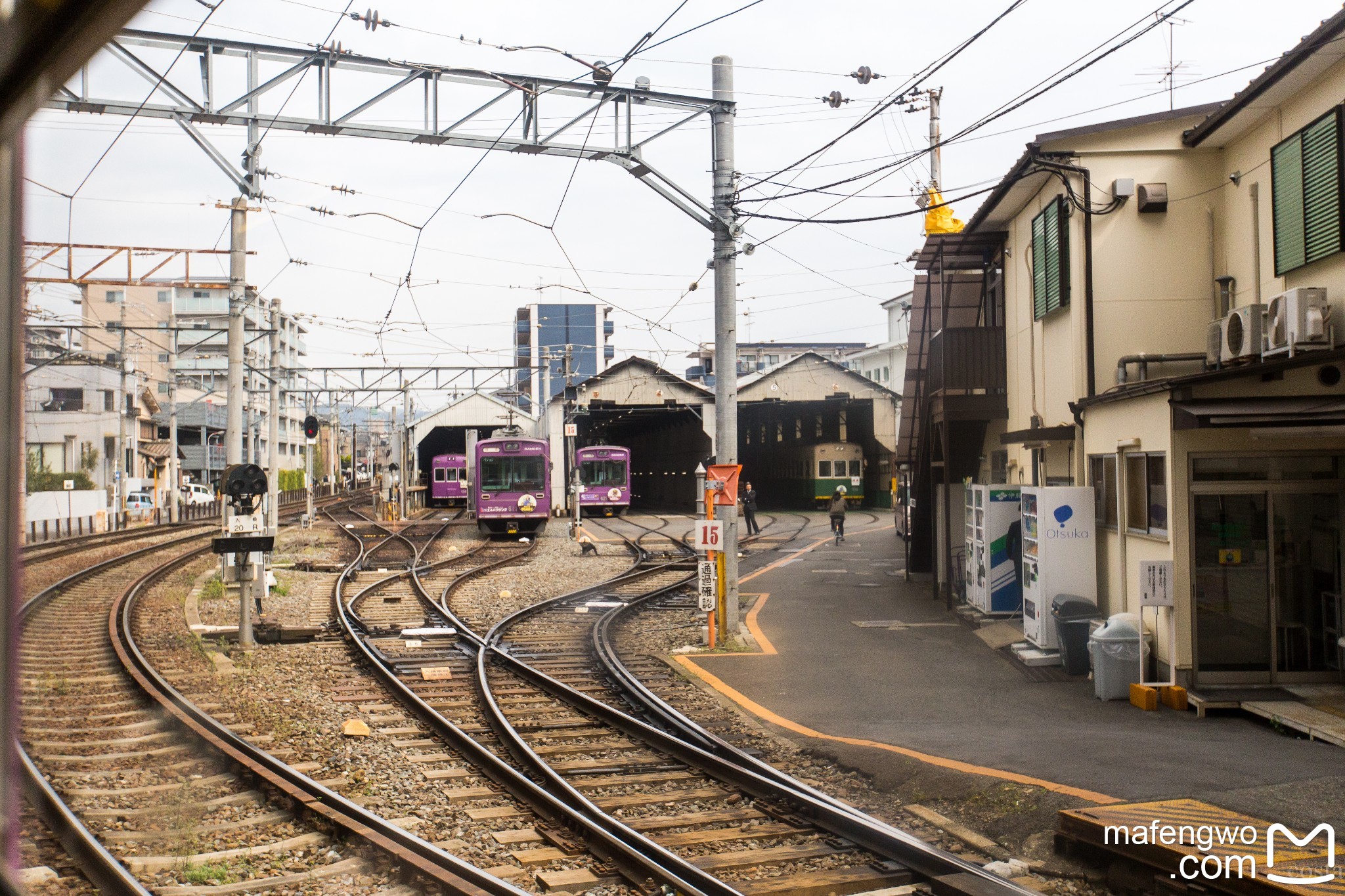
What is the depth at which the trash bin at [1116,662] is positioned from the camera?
950cm

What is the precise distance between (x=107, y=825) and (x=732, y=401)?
8.83 meters

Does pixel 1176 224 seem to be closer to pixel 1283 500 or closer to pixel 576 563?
pixel 1283 500

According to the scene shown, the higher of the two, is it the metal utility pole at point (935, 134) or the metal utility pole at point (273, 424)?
the metal utility pole at point (935, 134)

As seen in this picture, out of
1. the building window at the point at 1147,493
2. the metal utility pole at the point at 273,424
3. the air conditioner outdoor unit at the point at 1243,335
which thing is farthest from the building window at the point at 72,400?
the air conditioner outdoor unit at the point at 1243,335

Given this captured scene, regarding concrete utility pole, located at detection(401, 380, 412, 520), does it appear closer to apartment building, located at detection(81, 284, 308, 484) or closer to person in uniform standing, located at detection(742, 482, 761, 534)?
apartment building, located at detection(81, 284, 308, 484)

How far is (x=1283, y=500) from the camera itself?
9.38 meters

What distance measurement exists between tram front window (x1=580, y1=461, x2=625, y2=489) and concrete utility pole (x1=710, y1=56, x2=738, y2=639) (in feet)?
94.4

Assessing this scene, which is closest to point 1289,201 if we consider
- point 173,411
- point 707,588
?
point 707,588

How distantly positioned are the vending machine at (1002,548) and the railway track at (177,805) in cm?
977

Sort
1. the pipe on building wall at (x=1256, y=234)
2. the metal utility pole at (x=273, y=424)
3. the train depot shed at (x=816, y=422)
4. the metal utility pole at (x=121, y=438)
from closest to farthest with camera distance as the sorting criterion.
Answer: the pipe on building wall at (x=1256, y=234) < the metal utility pole at (x=273, y=424) < the metal utility pole at (x=121, y=438) < the train depot shed at (x=816, y=422)

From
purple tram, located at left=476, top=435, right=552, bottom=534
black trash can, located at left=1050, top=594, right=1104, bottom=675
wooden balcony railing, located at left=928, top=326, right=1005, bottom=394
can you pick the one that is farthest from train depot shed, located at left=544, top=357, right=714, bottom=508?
black trash can, located at left=1050, top=594, right=1104, bottom=675

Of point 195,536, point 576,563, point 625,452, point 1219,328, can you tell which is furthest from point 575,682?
point 625,452

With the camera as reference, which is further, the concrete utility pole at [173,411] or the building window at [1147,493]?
the concrete utility pole at [173,411]

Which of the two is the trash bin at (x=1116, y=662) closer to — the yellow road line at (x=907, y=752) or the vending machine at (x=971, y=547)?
the yellow road line at (x=907, y=752)
